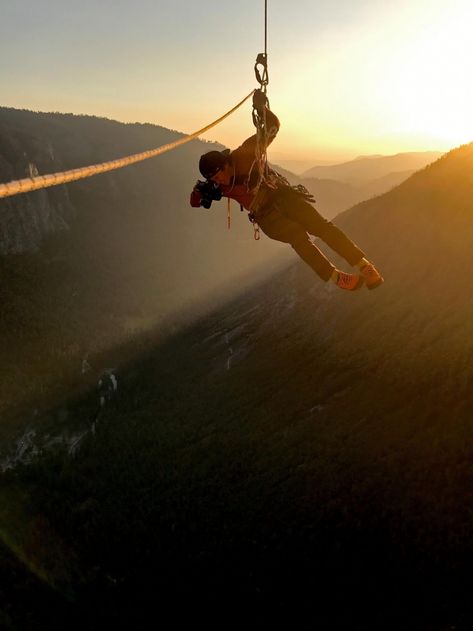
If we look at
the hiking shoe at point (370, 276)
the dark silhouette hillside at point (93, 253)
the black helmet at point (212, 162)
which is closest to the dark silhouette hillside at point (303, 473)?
the hiking shoe at point (370, 276)

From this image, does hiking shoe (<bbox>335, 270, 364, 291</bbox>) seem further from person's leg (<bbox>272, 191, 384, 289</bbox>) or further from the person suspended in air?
person's leg (<bbox>272, 191, 384, 289</bbox>)

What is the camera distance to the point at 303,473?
19203 millimetres

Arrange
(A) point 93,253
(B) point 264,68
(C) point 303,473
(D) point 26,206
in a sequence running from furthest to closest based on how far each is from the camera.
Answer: (A) point 93,253, (D) point 26,206, (C) point 303,473, (B) point 264,68

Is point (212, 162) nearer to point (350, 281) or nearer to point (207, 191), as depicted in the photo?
point (207, 191)

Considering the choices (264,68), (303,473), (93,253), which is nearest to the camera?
(264,68)

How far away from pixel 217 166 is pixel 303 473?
15.4 meters

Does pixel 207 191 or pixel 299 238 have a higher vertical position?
pixel 207 191

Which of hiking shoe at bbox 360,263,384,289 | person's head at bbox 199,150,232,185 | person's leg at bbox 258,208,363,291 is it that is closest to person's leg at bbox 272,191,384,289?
hiking shoe at bbox 360,263,384,289

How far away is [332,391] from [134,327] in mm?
55813

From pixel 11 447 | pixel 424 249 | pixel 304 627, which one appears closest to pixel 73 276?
pixel 11 447

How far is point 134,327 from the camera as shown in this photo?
74312 mm

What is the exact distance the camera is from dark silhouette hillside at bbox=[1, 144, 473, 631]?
1491 centimetres

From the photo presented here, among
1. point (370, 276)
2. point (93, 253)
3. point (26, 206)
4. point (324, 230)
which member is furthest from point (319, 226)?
point (93, 253)

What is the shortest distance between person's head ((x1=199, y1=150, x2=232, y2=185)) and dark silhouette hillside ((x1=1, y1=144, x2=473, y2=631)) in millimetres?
12830
